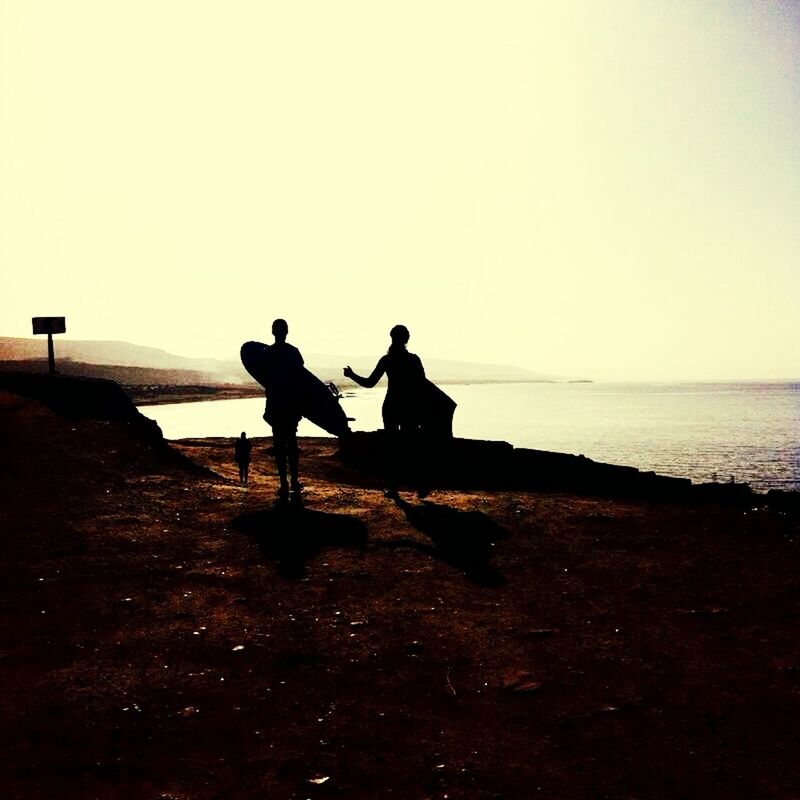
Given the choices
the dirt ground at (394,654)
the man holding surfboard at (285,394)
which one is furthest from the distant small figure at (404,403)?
the dirt ground at (394,654)

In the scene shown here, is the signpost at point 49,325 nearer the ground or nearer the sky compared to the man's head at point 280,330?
nearer the sky

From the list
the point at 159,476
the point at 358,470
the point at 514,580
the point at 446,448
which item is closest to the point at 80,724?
the point at 514,580

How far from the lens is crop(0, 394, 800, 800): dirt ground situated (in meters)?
3.79

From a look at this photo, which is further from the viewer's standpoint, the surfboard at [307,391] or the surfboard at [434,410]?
the surfboard at [434,410]

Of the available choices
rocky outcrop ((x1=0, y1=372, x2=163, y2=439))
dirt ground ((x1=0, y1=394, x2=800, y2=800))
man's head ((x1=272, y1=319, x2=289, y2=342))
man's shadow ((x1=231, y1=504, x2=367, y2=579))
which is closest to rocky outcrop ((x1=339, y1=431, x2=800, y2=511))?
man's shadow ((x1=231, y1=504, x2=367, y2=579))

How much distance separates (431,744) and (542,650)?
183cm

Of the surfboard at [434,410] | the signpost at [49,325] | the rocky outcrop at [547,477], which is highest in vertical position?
the signpost at [49,325]

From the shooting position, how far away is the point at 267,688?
4770mm

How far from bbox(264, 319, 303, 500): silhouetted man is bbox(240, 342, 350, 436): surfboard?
0.24 ft

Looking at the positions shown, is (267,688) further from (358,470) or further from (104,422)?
(358,470)

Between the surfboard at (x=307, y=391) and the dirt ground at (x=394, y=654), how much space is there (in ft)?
6.85

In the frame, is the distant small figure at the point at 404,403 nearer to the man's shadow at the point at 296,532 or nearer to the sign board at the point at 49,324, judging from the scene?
the man's shadow at the point at 296,532

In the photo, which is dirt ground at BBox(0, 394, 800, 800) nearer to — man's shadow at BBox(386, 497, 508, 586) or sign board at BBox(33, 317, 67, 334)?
man's shadow at BBox(386, 497, 508, 586)

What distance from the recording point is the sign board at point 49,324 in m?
19.5
